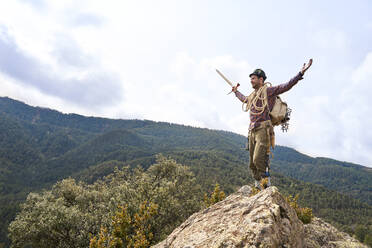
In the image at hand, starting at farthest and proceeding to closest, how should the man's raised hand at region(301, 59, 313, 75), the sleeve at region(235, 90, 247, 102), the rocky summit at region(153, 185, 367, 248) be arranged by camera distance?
the sleeve at region(235, 90, 247, 102) → the man's raised hand at region(301, 59, 313, 75) → the rocky summit at region(153, 185, 367, 248)

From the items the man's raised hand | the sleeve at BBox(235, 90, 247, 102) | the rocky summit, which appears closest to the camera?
the rocky summit

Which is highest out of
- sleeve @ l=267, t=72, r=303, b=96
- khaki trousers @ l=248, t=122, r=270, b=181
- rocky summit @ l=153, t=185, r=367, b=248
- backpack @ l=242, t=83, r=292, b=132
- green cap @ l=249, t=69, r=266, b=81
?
green cap @ l=249, t=69, r=266, b=81

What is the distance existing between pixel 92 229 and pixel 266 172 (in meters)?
20.8

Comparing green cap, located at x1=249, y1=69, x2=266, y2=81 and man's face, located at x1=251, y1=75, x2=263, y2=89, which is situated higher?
green cap, located at x1=249, y1=69, x2=266, y2=81

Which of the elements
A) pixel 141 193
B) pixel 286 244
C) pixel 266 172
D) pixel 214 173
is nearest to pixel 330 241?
pixel 266 172

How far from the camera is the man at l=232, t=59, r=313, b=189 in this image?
6965 mm

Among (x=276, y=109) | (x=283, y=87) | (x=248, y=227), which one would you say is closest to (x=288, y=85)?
(x=283, y=87)

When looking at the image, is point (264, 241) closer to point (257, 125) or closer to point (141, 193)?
point (257, 125)

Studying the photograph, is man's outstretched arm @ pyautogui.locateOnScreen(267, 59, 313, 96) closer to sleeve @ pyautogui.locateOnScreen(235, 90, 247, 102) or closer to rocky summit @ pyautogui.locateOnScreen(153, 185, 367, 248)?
sleeve @ pyautogui.locateOnScreen(235, 90, 247, 102)

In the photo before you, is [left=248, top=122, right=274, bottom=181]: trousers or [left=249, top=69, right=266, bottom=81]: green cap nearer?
[left=248, top=122, right=274, bottom=181]: trousers

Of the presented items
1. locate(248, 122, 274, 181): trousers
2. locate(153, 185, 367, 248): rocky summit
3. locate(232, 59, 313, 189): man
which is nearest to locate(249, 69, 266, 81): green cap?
locate(232, 59, 313, 189): man

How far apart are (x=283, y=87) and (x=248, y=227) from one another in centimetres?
457

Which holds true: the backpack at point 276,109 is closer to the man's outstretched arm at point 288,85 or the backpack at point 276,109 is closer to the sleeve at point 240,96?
the man's outstretched arm at point 288,85

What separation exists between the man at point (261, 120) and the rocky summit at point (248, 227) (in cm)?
183
